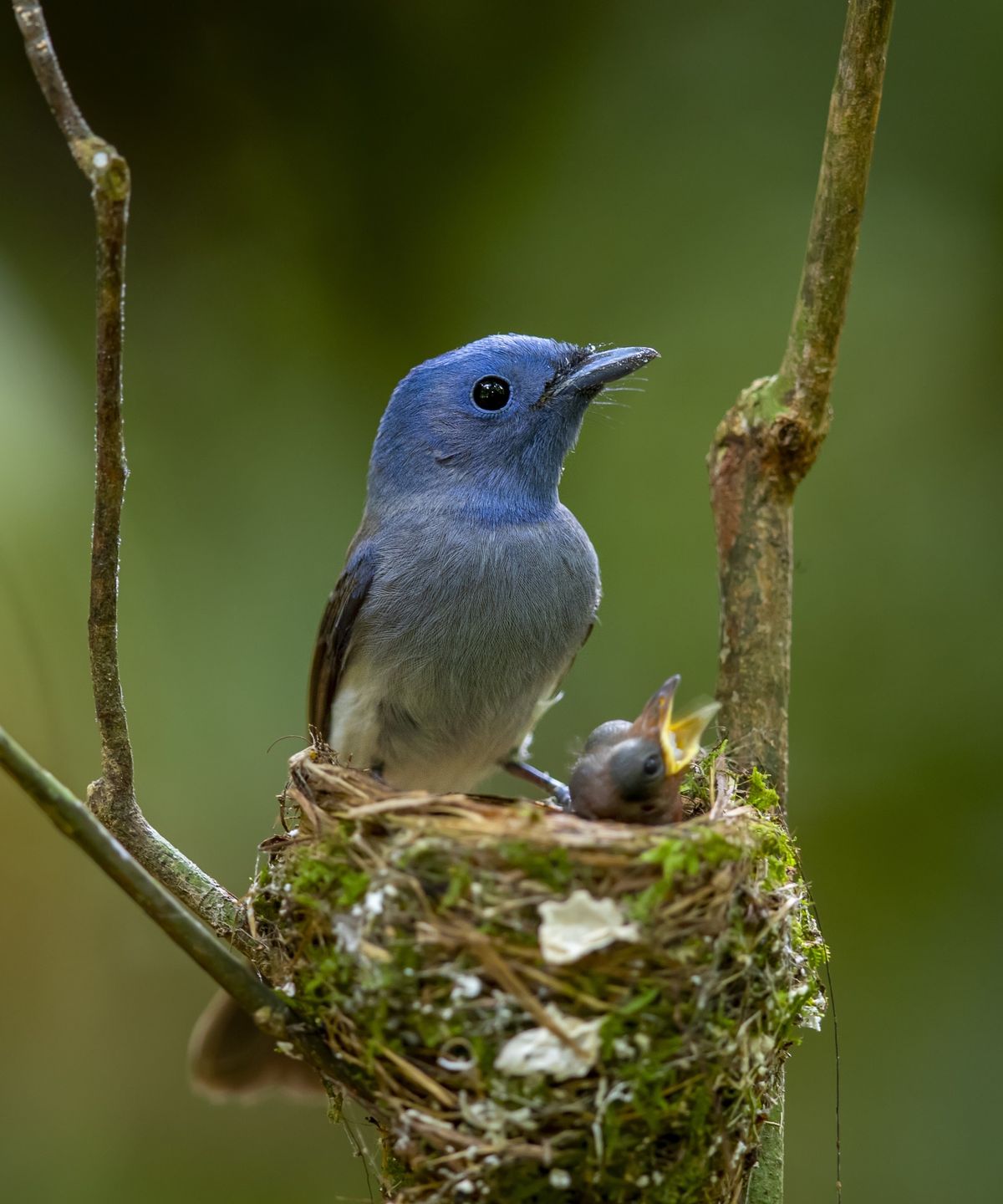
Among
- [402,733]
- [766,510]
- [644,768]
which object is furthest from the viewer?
[402,733]

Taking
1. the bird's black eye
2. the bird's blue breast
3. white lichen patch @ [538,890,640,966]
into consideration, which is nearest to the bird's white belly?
the bird's blue breast

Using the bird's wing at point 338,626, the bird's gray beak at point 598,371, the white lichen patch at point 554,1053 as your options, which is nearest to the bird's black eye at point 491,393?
the bird's gray beak at point 598,371

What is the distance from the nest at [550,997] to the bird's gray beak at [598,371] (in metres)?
1.70

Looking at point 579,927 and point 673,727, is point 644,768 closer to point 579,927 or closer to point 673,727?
point 673,727

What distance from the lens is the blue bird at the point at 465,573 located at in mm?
3846

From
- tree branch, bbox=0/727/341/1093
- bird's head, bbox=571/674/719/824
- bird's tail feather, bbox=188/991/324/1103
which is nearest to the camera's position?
tree branch, bbox=0/727/341/1093

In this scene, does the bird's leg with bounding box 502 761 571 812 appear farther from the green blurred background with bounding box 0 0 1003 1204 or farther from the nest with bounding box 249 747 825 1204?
the nest with bounding box 249 747 825 1204

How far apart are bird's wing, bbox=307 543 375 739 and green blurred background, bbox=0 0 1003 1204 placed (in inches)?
46.9

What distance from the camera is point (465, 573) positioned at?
3850 mm

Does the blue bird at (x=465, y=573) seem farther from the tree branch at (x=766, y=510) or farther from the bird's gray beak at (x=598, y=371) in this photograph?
the tree branch at (x=766, y=510)

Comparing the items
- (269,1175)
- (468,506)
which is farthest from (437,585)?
(269,1175)

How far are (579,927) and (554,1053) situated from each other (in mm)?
226

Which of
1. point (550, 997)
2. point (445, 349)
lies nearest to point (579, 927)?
point (550, 997)

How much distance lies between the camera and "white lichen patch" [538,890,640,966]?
2.39 m
